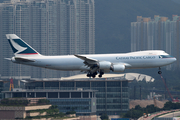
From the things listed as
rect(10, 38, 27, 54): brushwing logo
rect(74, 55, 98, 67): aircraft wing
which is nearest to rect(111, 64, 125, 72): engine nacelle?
rect(74, 55, 98, 67): aircraft wing

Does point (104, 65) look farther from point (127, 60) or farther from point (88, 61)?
point (127, 60)

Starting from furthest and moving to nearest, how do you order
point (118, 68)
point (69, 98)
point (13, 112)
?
point (69, 98) → point (13, 112) → point (118, 68)

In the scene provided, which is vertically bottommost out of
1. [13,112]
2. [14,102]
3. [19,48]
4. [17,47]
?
[13,112]

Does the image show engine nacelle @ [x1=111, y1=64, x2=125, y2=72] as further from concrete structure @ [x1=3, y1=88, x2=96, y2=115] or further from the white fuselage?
concrete structure @ [x1=3, y1=88, x2=96, y2=115]

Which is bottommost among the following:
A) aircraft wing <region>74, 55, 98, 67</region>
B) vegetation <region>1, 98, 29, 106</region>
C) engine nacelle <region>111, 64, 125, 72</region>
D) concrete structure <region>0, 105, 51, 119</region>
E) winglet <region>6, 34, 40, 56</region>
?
concrete structure <region>0, 105, 51, 119</region>

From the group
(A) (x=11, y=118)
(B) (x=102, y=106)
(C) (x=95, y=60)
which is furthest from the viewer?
(B) (x=102, y=106)

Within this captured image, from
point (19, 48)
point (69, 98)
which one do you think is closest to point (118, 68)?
point (19, 48)

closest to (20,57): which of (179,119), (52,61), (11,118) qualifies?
(52,61)

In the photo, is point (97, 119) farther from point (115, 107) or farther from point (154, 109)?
point (154, 109)

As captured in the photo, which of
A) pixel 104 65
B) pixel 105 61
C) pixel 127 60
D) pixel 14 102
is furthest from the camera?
pixel 14 102

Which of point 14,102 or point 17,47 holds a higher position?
point 17,47

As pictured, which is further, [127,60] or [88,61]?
[127,60]
